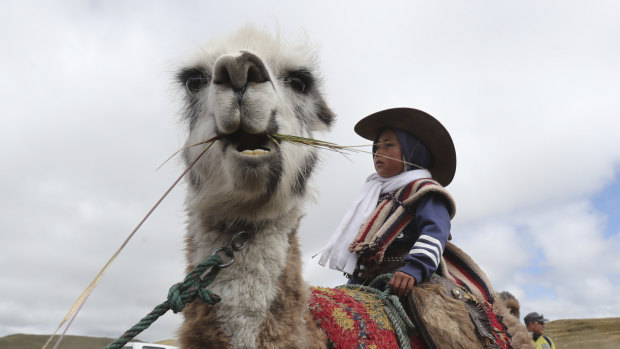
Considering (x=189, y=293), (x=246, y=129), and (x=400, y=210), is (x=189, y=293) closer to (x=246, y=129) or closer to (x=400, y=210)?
(x=246, y=129)

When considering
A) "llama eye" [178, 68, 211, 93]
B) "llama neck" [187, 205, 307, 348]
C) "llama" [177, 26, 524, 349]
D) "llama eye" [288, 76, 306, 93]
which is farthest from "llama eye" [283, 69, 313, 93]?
"llama neck" [187, 205, 307, 348]

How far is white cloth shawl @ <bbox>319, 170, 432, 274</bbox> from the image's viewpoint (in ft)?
9.71

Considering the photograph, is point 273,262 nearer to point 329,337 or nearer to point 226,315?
point 226,315

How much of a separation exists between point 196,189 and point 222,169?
272 mm

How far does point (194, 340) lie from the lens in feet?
5.95

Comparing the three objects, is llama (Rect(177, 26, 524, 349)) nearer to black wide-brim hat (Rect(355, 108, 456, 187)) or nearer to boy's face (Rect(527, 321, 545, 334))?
black wide-brim hat (Rect(355, 108, 456, 187))

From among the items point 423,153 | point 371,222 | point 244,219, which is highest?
point 423,153

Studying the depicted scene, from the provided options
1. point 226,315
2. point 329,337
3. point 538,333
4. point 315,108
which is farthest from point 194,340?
point 538,333

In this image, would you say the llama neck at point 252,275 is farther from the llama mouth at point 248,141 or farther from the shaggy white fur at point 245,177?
the llama mouth at point 248,141

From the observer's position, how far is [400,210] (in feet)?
9.41

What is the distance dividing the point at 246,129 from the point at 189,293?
2.19 feet

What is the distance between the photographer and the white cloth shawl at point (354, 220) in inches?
117

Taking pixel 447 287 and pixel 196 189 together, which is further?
pixel 447 287

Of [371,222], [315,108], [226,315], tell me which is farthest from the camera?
[371,222]
